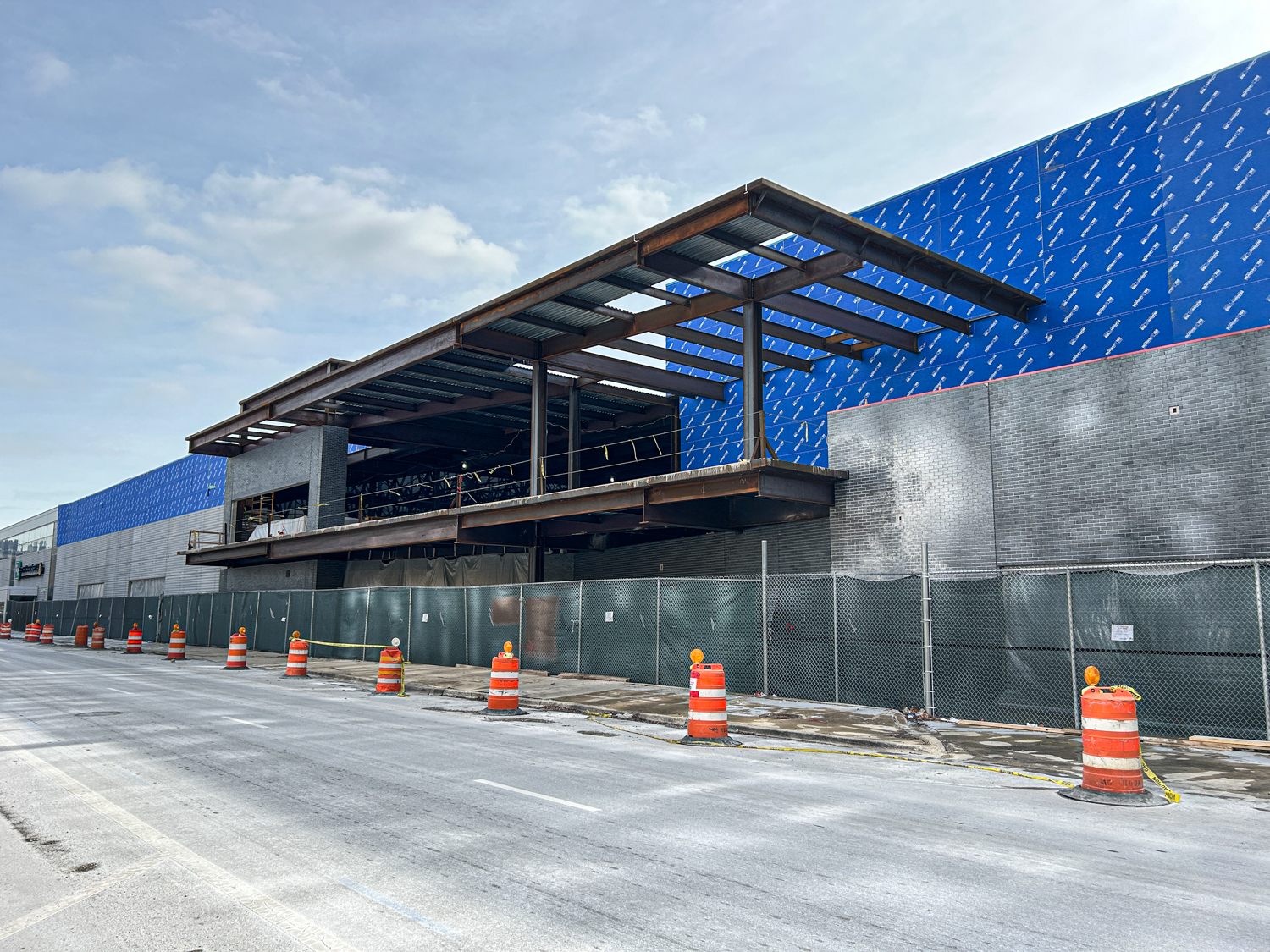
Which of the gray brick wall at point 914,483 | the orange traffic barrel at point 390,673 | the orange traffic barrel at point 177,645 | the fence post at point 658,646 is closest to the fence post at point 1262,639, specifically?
the gray brick wall at point 914,483

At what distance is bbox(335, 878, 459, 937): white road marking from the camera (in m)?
4.59

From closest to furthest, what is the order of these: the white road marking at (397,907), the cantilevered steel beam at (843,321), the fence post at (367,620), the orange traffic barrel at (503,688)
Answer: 1. the white road marking at (397,907)
2. the orange traffic barrel at (503,688)
3. the cantilevered steel beam at (843,321)
4. the fence post at (367,620)

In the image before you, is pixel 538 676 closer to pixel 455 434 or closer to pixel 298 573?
pixel 455 434

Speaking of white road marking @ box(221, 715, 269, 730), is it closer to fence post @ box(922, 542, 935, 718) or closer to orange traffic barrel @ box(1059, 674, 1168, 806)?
fence post @ box(922, 542, 935, 718)

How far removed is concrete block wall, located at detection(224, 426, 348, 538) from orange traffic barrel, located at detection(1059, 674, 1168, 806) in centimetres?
3484

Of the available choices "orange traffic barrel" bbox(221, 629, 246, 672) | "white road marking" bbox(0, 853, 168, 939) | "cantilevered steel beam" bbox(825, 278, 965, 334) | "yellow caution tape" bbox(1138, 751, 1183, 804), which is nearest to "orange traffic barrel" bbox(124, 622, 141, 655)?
"orange traffic barrel" bbox(221, 629, 246, 672)

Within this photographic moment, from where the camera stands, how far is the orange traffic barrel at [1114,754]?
838 cm

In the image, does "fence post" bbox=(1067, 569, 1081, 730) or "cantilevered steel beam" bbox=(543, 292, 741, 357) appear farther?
"cantilevered steel beam" bbox=(543, 292, 741, 357)

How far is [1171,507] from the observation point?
14227mm

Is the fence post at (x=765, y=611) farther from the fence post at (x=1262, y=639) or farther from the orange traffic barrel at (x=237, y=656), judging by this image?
the orange traffic barrel at (x=237, y=656)

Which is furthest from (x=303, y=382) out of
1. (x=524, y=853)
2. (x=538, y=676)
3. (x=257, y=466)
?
(x=524, y=853)

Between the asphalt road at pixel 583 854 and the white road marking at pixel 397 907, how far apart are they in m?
0.02

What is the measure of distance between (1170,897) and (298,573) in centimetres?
4222

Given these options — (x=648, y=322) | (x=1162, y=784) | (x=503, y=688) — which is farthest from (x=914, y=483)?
(x=648, y=322)
